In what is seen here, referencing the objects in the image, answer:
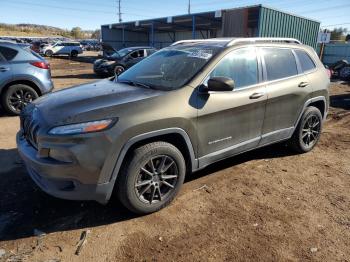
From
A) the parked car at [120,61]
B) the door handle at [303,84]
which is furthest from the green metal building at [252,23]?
the door handle at [303,84]

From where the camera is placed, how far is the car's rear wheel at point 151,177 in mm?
3254

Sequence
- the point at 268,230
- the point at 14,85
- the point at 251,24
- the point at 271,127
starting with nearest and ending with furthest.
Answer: the point at 268,230, the point at 271,127, the point at 14,85, the point at 251,24

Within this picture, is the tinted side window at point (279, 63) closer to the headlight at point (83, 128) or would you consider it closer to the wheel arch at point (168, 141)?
the wheel arch at point (168, 141)

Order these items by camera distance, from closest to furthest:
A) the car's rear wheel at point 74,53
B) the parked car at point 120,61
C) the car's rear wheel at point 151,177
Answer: the car's rear wheel at point 151,177 → the parked car at point 120,61 → the car's rear wheel at point 74,53

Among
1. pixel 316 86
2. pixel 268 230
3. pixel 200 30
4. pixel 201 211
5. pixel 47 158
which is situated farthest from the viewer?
pixel 200 30

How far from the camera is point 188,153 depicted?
3693mm

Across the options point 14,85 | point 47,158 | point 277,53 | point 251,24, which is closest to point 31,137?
point 47,158

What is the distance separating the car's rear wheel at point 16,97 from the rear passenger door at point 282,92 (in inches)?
214

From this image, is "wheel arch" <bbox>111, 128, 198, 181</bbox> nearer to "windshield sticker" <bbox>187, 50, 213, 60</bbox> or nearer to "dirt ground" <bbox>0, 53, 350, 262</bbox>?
"dirt ground" <bbox>0, 53, 350, 262</bbox>

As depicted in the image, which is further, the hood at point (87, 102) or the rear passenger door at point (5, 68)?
the rear passenger door at point (5, 68)

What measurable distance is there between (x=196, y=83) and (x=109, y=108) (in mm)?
1028

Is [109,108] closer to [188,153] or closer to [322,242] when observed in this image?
[188,153]

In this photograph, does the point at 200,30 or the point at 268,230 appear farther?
the point at 200,30

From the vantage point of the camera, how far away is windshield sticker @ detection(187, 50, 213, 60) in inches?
158
